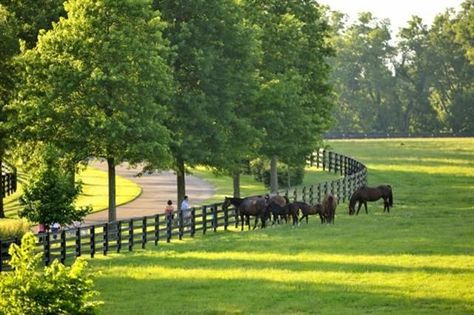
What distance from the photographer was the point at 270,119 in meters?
59.4

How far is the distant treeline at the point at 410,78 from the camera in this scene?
570 ft

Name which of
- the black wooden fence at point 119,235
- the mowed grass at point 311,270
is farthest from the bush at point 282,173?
the mowed grass at point 311,270

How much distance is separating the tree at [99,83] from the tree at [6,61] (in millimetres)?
4716

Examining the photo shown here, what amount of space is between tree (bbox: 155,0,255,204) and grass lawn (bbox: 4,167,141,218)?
6.73m

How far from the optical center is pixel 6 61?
170ft

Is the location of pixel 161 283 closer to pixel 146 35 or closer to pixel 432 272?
pixel 432 272

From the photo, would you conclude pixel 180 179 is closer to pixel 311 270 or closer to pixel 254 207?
pixel 254 207

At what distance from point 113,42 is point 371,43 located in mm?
145505

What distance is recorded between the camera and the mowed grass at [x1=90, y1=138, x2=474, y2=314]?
27.0 m

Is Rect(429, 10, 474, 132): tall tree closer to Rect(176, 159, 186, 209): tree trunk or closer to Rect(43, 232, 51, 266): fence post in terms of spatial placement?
Rect(176, 159, 186, 209): tree trunk

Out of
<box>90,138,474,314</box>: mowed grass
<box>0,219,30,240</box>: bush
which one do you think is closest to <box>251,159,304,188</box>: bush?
Answer: <box>90,138,474,314</box>: mowed grass

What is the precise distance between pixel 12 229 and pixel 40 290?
19.6m

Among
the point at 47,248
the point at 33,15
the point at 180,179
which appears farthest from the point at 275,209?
the point at 47,248

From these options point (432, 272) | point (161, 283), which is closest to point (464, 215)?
point (432, 272)
